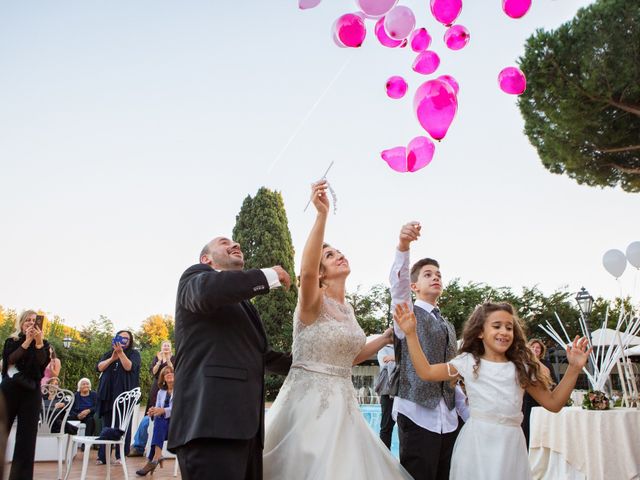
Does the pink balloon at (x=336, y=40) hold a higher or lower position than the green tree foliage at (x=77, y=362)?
higher

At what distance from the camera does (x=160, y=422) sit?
22.1 feet

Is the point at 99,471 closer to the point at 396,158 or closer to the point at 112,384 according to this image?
the point at 112,384

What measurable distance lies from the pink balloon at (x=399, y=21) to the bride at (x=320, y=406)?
176 cm

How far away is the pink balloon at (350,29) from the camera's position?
3793mm

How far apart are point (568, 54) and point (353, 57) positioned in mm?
7736

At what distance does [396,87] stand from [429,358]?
7.79ft

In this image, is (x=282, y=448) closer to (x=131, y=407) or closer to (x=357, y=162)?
(x=357, y=162)

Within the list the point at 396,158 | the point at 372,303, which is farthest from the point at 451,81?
the point at 372,303

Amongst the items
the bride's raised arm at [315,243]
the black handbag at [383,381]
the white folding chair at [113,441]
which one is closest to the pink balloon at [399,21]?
the bride's raised arm at [315,243]

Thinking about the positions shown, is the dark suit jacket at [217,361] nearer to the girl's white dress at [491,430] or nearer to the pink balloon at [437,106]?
the girl's white dress at [491,430]

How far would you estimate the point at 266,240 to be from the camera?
25984 millimetres

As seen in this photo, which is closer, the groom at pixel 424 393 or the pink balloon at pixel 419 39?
the groom at pixel 424 393

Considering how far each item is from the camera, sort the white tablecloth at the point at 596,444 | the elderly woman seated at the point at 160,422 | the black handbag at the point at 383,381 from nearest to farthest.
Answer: the white tablecloth at the point at 596,444 < the black handbag at the point at 383,381 < the elderly woman seated at the point at 160,422

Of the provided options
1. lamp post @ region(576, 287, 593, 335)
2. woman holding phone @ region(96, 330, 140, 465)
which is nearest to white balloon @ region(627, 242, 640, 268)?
lamp post @ region(576, 287, 593, 335)
